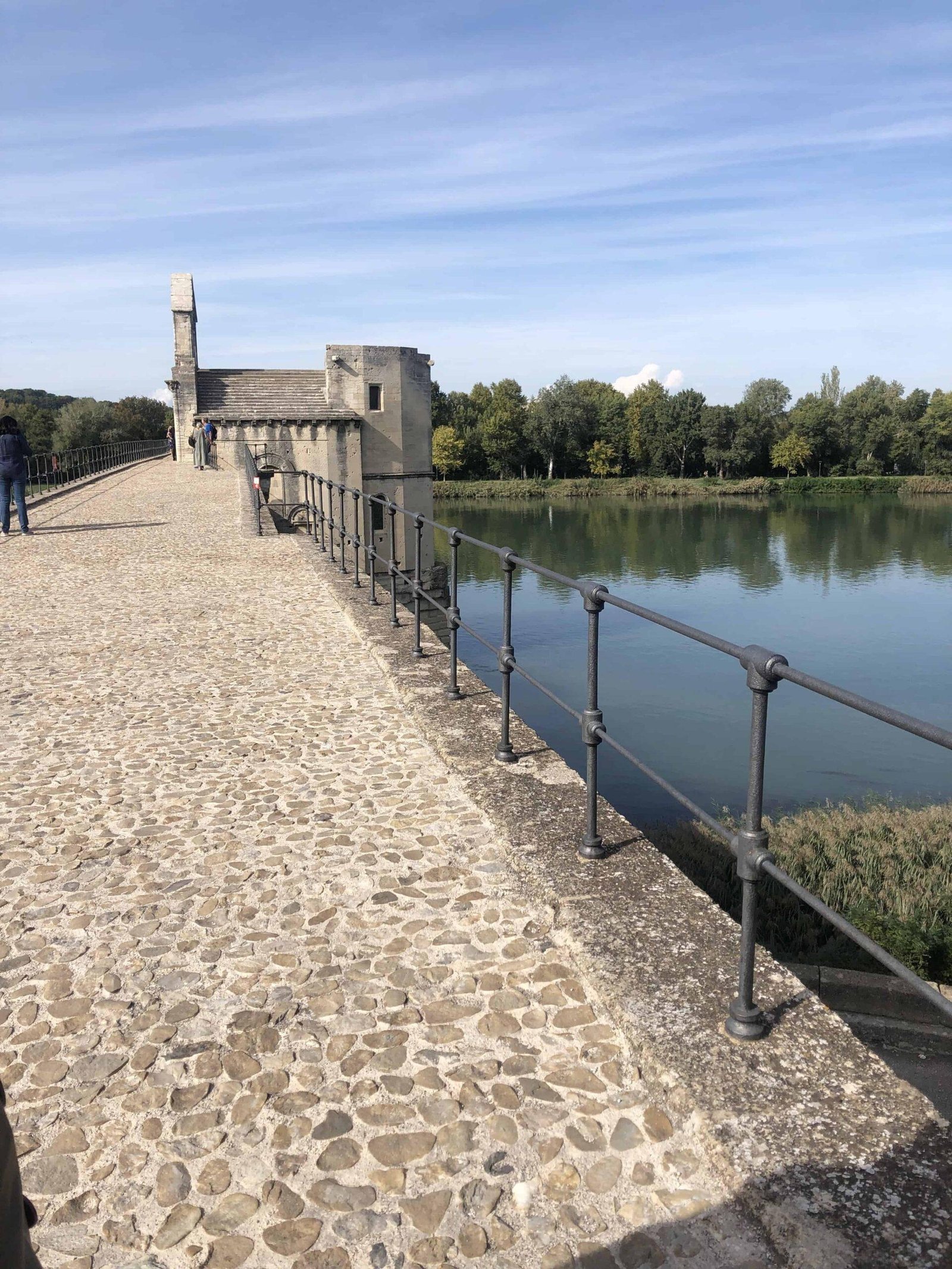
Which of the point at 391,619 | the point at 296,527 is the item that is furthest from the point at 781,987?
the point at 296,527

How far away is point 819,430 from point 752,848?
266ft

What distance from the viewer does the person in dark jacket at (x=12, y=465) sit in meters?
13.3

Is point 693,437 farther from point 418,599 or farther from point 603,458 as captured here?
point 418,599

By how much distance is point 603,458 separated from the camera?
78750 mm

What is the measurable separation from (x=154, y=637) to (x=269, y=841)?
3.99m

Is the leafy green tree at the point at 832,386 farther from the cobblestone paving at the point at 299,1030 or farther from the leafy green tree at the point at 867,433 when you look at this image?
the cobblestone paving at the point at 299,1030

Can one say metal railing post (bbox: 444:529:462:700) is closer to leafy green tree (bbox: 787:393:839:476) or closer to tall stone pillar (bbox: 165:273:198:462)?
tall stone pillar (bbox: 165:273:198:462)

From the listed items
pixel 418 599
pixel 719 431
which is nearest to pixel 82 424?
pixel 719 431

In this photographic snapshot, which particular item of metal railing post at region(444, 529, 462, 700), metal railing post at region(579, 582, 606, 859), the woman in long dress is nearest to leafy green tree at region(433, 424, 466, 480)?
the woman in long dress

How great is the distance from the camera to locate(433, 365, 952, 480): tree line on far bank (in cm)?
7662

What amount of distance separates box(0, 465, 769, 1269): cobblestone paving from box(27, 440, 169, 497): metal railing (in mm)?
12422

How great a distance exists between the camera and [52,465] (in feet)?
67.7

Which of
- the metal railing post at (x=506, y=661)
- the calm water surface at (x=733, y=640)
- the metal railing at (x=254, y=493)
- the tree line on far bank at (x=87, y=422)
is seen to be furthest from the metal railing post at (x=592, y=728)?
the tree line on far bank at (x=87, y=422)

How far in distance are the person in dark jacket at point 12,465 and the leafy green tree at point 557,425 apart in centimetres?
6537
